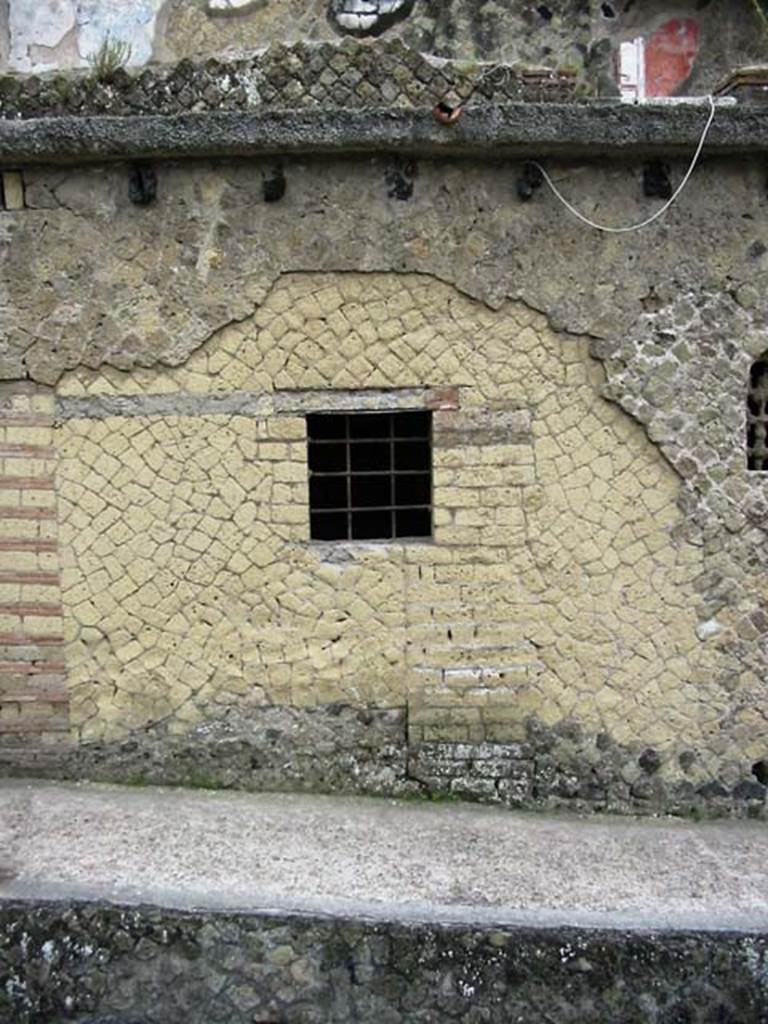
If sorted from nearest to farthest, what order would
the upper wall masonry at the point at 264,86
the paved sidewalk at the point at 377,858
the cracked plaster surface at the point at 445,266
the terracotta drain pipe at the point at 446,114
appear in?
the paved sidewalk at the point at 377,858
the terracotta drain pipe at the point at 446,114
the upper wall masonry at the point at 264,86
the cracked plaster surface at the point at 445,266

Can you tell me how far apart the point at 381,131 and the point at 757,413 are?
2.73 m

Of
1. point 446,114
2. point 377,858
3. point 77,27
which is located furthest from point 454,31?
point 377,858

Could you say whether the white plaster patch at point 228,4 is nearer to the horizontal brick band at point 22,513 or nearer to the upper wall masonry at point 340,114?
the upper wall masonry at point 340,114

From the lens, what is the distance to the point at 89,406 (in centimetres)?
589

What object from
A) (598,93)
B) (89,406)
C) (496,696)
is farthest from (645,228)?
(89,406)

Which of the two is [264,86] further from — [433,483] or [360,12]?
[433,483]

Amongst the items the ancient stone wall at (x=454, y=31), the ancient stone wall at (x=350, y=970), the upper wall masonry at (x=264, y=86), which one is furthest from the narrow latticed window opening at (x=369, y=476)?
the ancient stone wall at (x=454, y=31)

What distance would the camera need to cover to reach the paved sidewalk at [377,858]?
15.5 feet

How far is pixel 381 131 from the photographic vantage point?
556 cm

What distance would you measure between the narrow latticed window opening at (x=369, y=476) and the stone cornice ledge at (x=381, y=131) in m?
1.54

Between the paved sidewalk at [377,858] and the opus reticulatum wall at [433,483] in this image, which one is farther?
the opus reticulatum wall at [433,483]

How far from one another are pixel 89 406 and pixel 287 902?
9.71 feet

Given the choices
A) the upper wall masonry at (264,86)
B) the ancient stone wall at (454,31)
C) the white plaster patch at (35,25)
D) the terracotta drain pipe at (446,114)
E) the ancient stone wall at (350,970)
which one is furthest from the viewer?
the white plaster patch at (35,25)

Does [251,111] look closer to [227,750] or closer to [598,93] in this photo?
[598,93]
